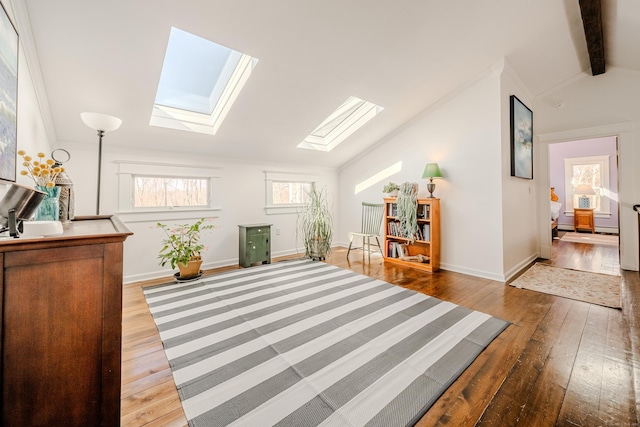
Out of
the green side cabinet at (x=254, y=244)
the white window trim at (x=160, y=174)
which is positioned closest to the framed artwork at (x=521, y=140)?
the green side cabinet at (x=254, y=244)

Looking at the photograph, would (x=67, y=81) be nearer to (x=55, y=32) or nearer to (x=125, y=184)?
(x=55, y=32)

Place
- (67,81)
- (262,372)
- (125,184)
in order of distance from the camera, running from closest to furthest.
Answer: (262,372), (67,81), (125,184)

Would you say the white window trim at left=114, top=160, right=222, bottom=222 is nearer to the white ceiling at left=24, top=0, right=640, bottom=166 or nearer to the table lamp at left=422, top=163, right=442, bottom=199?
the white ceiling at left=24, top=0, right=640, bottom=166

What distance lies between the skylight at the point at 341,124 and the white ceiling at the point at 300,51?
1.15ft

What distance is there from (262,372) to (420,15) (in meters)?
3.03

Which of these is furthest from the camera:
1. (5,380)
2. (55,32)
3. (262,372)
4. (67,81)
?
(67,81)

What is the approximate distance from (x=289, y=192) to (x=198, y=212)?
1.68 m

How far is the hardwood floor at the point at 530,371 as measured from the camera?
4.04 feet

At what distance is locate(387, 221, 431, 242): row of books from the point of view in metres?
3.75

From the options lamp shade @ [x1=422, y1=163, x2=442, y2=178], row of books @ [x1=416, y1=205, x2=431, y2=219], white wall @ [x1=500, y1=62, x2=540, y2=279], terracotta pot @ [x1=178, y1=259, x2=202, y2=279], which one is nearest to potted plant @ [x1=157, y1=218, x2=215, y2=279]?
terracotta pot @ [x1=178, y1=259, x2=202, y2=279]

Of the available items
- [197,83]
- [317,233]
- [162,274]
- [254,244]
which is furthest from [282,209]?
[197,83]

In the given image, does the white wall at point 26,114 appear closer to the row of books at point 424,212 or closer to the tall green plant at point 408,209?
the tall green plant at point 408,209

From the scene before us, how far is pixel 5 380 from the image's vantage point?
30.8 inches

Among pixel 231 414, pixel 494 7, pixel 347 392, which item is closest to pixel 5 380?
pixel 231 414
